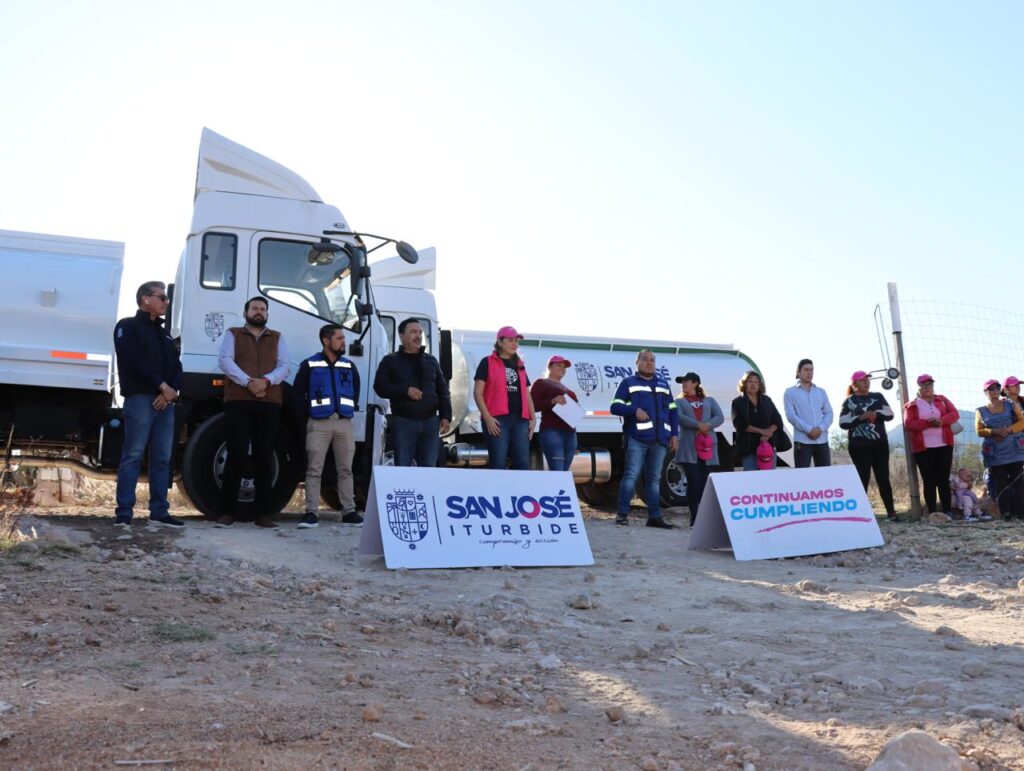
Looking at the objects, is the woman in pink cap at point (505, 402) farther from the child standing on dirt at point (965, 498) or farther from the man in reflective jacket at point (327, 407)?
the child standing on dirt at point (965, 498)

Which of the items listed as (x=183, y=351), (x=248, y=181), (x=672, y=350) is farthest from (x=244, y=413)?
(x=672, y=350)

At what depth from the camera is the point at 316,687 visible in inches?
158

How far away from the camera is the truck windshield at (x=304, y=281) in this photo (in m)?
9.96

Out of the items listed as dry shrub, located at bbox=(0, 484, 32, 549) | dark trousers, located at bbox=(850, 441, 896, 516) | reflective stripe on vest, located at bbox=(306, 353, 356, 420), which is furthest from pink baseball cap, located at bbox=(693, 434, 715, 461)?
dry shrub, located at bbox=(0, 484, 32, 549)

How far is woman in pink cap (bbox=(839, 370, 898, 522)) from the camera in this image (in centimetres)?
1184

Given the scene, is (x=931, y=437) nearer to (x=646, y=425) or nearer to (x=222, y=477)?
(x=646, y=425)

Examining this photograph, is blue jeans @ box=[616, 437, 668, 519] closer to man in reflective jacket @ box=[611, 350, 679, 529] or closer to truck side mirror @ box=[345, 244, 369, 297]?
man in reflective jacket @ box=[611, 350, 679, 529]

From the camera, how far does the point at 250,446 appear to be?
9305 millimetres

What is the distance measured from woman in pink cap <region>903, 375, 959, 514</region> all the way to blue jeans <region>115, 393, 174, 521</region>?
8.19 metres

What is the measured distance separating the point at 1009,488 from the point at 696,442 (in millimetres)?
3771

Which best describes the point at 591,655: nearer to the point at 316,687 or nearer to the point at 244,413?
the point at 316,687

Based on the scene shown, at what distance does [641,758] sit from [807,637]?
7.24 ft

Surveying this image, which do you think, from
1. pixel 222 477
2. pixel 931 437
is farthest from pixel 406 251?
pixel 931 437

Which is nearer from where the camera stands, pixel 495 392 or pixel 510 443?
pixel 495 392
